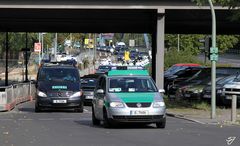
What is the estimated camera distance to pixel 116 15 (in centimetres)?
3891

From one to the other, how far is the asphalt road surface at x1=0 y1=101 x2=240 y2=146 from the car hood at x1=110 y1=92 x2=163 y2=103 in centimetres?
86

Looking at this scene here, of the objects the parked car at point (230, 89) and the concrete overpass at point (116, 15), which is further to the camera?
the concrete overpass at point (116, 15)

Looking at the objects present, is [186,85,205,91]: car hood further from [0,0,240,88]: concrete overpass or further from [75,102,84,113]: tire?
[75,102,84,113]: tire

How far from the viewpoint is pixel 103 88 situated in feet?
64.4

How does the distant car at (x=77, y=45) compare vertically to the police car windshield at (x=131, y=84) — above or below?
above

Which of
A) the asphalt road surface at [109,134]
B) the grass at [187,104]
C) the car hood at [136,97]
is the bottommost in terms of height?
the grass at [187,104]

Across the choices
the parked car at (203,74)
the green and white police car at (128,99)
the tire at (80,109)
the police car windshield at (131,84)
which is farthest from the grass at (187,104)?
the police car windshield at (131,84)

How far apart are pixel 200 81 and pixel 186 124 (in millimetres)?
13054

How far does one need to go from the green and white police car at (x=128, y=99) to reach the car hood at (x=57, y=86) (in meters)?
7.16

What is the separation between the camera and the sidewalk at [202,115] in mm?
21517

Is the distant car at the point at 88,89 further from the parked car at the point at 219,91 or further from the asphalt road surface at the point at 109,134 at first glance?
the asphalt road surface at the point at 109,134

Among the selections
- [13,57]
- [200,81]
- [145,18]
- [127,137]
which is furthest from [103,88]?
[13,57]

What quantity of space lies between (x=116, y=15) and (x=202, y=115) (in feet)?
51.3

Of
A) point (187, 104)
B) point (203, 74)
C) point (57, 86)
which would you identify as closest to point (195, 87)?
point (187, 104)
